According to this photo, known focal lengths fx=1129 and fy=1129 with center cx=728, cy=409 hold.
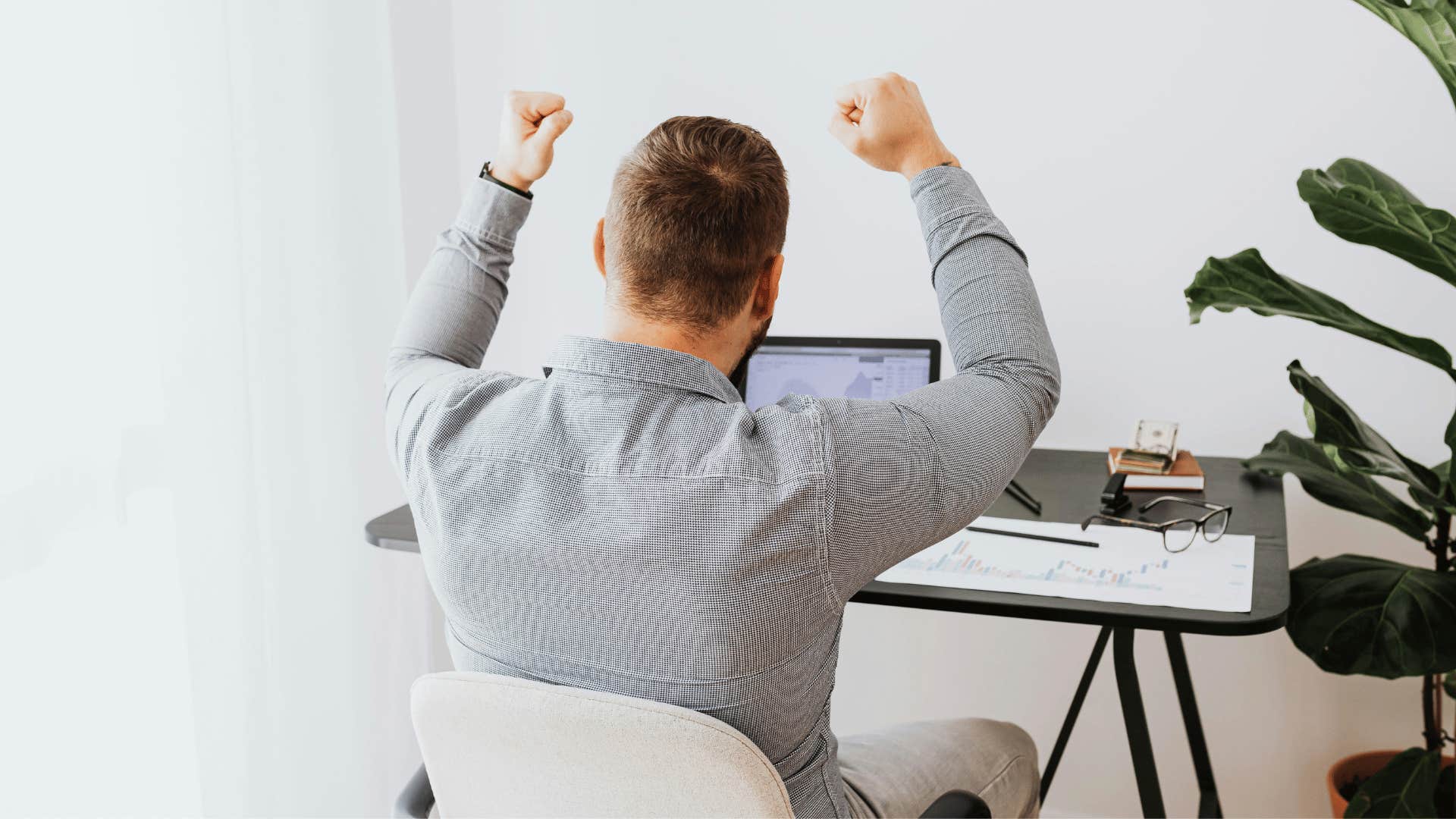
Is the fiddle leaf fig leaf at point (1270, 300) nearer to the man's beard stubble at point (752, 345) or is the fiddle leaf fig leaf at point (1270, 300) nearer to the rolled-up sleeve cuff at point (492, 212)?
A: the man's beard stubble at point (752, 345)

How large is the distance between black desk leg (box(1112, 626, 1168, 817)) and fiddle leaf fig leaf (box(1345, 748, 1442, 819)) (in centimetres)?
30

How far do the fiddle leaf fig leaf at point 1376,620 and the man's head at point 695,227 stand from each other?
935 mm

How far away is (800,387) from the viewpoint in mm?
2109

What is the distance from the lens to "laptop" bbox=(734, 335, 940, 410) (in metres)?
2.05

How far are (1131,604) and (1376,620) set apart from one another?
375 millimetres

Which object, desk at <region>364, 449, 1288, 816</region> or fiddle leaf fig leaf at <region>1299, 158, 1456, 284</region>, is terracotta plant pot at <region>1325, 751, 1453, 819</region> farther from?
fiddle leaf fig leaf at <region>1299, 158, 1456, 284</region>

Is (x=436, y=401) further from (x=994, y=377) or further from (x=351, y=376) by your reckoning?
(x=351, y=376)

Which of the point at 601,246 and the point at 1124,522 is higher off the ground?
the point at 601,246

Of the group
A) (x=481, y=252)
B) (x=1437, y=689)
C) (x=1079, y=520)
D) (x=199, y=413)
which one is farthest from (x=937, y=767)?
(x=199, y=413)

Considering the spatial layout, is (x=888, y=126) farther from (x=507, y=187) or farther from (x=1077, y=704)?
(x=1077, y=704)

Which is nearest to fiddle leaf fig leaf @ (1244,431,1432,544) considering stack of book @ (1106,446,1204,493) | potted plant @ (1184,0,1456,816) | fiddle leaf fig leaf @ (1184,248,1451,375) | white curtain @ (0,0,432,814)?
potted plant @ (1184,0,1456,816)

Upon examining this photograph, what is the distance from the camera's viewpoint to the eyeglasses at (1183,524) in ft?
5.29

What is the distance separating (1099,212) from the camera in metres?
2.14

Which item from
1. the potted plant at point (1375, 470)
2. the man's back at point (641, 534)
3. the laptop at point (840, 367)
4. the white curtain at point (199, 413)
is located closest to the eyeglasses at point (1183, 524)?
the potted plant at point (1375, 470)
